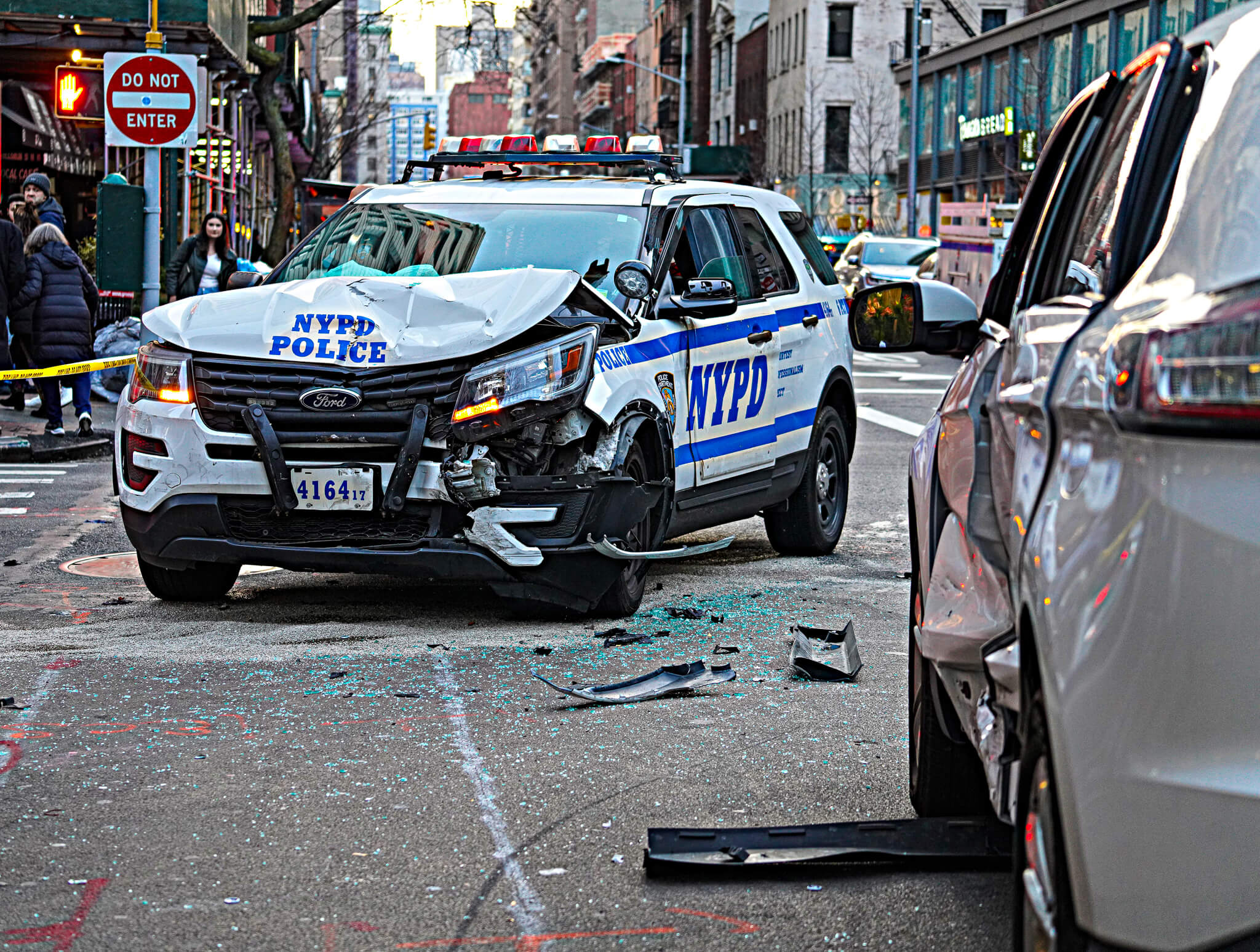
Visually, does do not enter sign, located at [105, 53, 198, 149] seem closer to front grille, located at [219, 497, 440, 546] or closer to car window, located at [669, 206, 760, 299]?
car window, located at [669, 206, 760, 299]

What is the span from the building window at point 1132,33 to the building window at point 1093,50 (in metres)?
0.65

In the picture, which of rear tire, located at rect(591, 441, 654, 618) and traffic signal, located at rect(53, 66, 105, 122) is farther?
traffic signal, located at rect(53, 66, 105, 122)

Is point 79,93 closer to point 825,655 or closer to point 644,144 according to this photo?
point 644,144

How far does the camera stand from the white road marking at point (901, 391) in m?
21.8

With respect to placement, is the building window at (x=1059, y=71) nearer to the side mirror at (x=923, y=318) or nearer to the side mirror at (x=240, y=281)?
the side mirror at (x=240, y=281)

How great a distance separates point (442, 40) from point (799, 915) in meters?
27.6

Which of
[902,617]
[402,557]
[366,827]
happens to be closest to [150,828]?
[366,827]

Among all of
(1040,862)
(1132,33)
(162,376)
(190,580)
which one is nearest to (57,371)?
(190,580)

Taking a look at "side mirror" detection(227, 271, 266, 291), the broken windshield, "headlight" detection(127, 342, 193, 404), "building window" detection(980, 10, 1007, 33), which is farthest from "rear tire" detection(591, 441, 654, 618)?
"building window" detection(980, 10, 1007, 33)

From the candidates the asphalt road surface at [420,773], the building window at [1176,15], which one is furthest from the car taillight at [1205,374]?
the building window at [1176,15]

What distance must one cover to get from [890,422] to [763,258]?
8890mm

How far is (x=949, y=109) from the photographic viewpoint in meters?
64.9

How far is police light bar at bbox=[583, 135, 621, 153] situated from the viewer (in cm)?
1076

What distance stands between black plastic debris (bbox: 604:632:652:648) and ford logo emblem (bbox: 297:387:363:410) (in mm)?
1277
